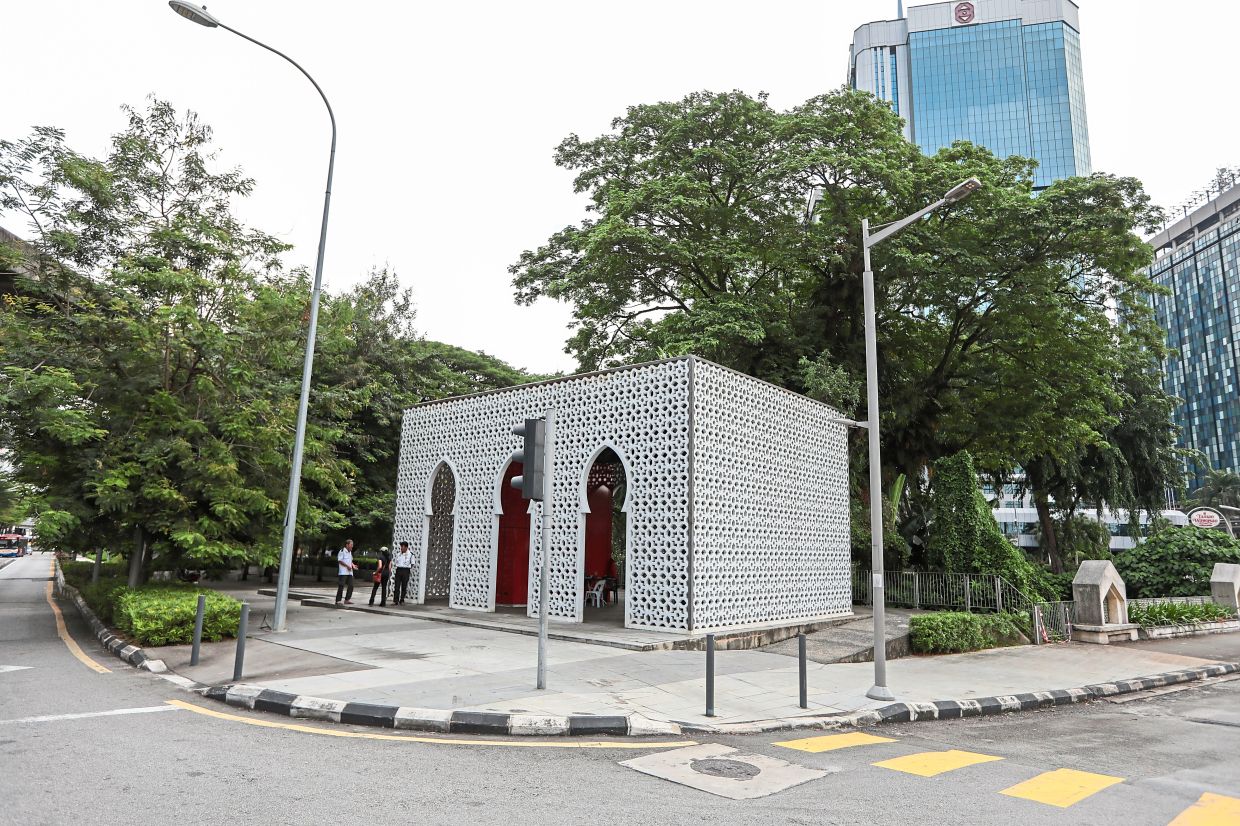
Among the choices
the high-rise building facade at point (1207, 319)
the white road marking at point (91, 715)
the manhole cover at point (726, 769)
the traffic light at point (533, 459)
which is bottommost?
the manhole cover at point (726, 769)

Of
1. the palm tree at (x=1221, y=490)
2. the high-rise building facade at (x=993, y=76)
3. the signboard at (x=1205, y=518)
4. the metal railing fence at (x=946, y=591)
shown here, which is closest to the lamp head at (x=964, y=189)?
the metal railing fence at (x=946, y=591)

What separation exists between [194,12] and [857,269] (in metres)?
19.1

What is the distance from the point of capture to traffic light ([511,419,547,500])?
8523mm

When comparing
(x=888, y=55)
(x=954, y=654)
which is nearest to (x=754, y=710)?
(x=954, y=654)

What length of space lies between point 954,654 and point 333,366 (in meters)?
19.9

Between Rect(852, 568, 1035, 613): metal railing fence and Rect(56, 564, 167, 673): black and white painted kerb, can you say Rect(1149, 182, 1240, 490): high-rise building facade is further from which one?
Rect(56, 564, 167, 673): black and white painted kerb

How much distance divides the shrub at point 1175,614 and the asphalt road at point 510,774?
A: 1310 cm

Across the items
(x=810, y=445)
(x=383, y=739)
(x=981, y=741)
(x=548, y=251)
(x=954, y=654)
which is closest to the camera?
(x=383, y=739)

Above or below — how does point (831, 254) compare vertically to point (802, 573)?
above

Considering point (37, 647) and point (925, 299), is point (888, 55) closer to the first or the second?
point (925, 299)

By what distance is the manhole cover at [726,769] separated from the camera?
5.83m

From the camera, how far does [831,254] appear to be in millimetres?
22234

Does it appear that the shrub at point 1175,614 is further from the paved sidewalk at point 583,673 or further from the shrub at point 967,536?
the paved sidewalk at point 583,673

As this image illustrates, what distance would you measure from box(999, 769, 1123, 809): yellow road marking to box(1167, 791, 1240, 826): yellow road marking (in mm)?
612
